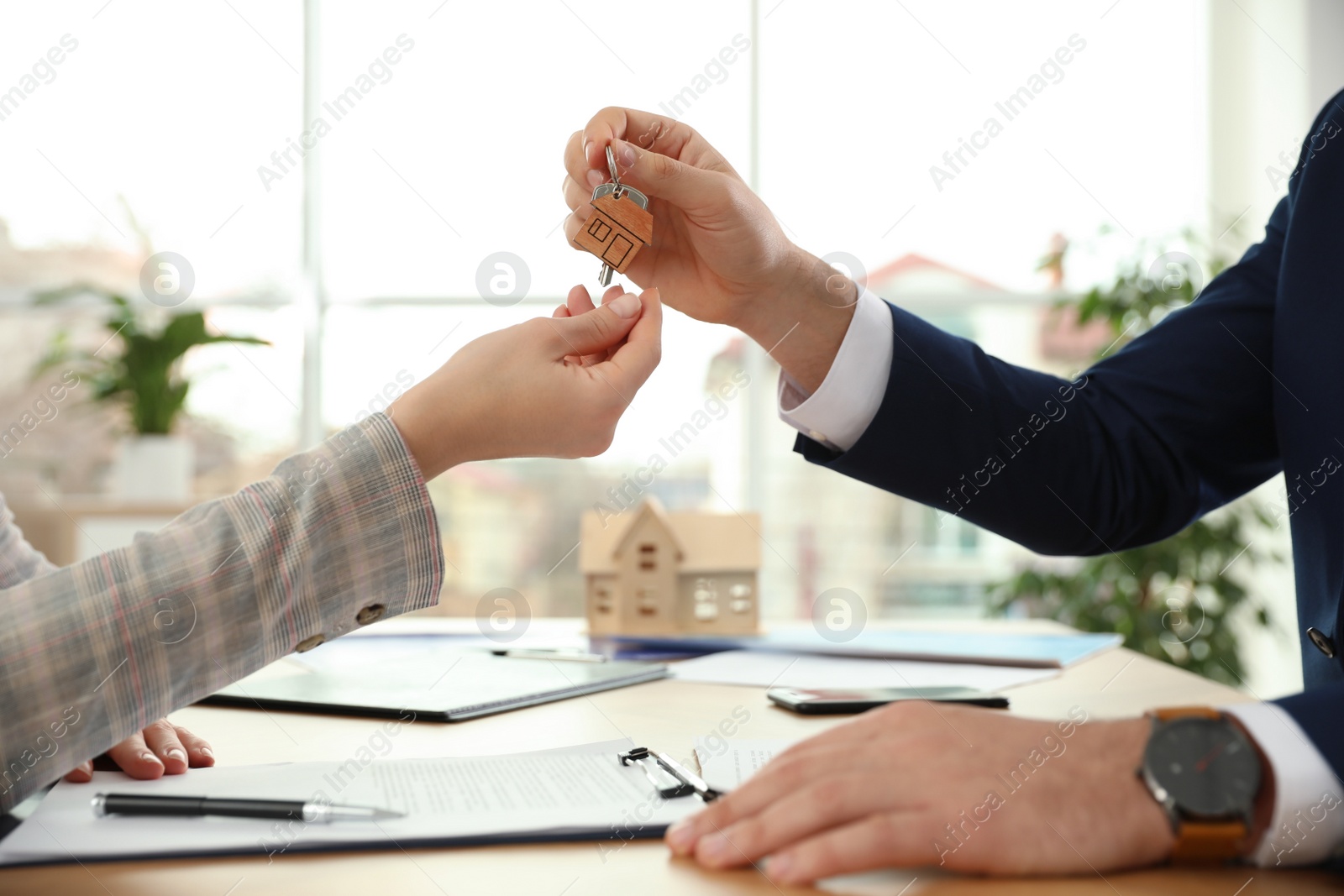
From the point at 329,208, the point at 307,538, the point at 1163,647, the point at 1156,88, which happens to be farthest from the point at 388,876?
the point at 1156,88

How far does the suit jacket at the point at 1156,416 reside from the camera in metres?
1.00

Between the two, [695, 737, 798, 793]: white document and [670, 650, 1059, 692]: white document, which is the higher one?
[695, 737, 798, 793]: white document

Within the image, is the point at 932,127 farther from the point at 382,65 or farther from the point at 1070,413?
the point at 1070,413

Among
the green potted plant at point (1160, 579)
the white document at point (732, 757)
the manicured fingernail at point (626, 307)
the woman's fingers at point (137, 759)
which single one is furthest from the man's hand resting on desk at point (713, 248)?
the green potted plant at point (1160, 579)

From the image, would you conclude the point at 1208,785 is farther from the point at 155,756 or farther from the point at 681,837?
the point at 155,756

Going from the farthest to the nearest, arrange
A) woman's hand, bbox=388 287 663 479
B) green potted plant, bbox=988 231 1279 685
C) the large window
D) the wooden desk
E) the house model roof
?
the large window < green potted plant, bbox=988 231 1279 685 < the house model roof < woman's hand, bbox=388 287 663 479 < the wooden desk

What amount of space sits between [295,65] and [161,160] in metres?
0.59

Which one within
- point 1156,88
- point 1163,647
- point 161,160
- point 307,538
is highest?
point 1156,88

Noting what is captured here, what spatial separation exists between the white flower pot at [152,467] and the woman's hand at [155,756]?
8.92ft

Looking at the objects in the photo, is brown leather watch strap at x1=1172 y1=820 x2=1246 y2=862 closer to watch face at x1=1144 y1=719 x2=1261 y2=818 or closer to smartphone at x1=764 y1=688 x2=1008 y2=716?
watch face at x1=1144 y1=719 x2=1261 y2=818

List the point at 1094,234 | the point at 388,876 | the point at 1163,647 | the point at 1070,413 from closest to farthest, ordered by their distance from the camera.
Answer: the point at 388,876 → the point at 1070,413 → the point at 1163,647 → the point at 1094,234

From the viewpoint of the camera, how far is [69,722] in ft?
2.08

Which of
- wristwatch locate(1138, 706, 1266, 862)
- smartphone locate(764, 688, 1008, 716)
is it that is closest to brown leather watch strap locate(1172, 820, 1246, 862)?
wristwatch locate(1138, 706, 1266, 862)

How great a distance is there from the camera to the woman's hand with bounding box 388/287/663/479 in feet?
2.33
